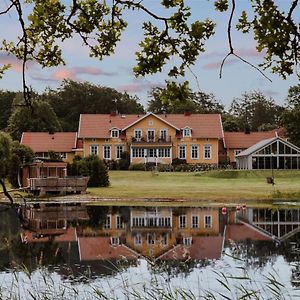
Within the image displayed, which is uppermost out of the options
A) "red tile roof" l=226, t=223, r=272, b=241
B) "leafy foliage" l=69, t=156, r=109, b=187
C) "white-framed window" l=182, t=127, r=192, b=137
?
"white-framed window" l=182, t=127, r=192, b=137

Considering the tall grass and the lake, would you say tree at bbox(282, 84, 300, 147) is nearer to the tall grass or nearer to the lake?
the lake

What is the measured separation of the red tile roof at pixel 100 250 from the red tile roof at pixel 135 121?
170 feet

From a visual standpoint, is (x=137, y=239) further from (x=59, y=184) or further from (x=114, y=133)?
(x=114, y=133)

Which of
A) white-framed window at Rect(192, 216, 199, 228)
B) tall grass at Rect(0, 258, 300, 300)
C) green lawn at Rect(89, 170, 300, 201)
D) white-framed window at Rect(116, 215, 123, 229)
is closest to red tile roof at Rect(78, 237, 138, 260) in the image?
tall grass at Rect(0, 258, 300, 300)

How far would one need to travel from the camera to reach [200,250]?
19.6m

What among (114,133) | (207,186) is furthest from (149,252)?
(114,133)

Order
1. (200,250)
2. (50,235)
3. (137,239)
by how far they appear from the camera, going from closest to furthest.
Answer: (200,250), (137,239), (50,235)

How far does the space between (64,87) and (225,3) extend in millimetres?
99130

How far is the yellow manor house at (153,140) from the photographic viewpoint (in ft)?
241

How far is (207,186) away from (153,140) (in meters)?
27.2

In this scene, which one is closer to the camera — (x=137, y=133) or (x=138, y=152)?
(x=138, y=152)

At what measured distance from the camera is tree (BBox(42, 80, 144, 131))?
101 metres

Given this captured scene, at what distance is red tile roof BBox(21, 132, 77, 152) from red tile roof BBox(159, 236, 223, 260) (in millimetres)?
52969

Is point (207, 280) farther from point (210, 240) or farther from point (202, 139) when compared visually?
point (202, 139)
